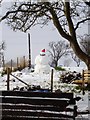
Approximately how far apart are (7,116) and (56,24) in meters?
A: 4.26

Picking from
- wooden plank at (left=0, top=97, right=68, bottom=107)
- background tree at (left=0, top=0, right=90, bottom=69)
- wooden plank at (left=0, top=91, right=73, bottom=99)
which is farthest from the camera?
background tree at (left=0, top=0, right=90, bottom=69)

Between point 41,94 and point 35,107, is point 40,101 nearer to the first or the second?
point 35,107

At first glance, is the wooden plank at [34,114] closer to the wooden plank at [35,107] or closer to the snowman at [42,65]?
the wooden plank at [35,107]

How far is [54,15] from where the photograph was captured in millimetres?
9273

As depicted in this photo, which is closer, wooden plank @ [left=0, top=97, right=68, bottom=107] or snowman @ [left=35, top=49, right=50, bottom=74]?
wooden plank @ [left=0, top=97, right=68, bottom=107]

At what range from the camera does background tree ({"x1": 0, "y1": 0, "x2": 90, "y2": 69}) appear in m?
9.10

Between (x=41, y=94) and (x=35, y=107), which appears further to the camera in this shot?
(x=41, y=94)

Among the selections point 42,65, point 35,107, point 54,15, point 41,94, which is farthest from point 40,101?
point 42,65

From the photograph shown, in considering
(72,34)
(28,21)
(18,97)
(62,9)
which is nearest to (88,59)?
(72,34)

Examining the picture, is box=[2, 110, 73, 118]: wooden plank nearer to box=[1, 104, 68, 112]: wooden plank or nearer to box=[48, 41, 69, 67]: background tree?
box=[1, 104, 68, 112]: wooden plank

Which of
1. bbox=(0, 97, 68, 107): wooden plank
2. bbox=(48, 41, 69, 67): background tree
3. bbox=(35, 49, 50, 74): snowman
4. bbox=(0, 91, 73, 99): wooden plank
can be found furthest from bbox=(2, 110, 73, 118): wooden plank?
bbox=(48, 41, 69, 67): background tree

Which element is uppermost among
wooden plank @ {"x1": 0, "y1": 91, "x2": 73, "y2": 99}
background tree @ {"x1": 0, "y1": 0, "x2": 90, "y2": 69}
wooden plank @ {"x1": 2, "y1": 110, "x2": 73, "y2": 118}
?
background tree @ {"x1": 0, "y1": 0, "x2": 90, "y2": 69}

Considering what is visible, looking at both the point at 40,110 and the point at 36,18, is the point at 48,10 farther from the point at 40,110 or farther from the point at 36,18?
the point at 40,110

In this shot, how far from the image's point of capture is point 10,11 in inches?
368
